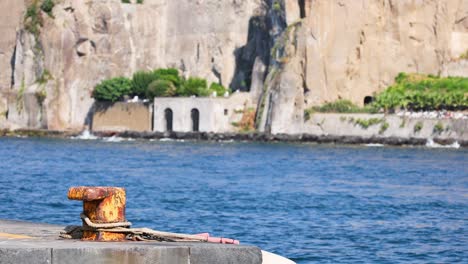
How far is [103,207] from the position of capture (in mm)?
10539

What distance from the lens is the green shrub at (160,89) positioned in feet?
309

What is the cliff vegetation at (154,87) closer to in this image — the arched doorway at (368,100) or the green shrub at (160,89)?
the green shrub at (160,89)

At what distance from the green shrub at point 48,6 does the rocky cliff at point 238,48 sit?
47 cm

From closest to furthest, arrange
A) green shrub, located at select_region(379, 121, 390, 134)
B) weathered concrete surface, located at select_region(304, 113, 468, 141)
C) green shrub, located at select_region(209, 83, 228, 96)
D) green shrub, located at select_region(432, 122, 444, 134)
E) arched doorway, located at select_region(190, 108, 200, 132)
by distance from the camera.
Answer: weathered concrete surface, located at select_region(304, 113, 468, 141), green shrub, located at select_region(432, 122, 444, 134), green shrub, located at select_region(379, 121, 390, 134), arched doorway, located at select_region(190, 108, 200, 132), green shrub, located at select_region(209, 83, 228, 96)

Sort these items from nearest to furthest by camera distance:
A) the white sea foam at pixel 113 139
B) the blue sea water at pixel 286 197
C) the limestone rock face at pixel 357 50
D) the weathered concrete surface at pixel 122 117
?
the blue sea water at pixel 286 197 < the limestone rock face at pixel 357 50 < the white sea foam at pixel 113 139 < the weathered concrete surface at pixel 122 117

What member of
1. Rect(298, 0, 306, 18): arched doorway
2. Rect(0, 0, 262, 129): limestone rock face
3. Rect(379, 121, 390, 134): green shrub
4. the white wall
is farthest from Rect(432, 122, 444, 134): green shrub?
Rect(0, 0, 262, 129): limestone rock face

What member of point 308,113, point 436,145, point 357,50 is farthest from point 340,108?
point 436,145

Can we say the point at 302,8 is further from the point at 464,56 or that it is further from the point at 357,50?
the point at 464,56

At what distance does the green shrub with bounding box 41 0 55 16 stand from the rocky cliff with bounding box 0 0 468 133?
47 centimetres

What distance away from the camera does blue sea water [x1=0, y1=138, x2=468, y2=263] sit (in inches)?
914

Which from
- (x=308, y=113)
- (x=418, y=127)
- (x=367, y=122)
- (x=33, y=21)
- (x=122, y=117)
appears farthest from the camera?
(x=33, y=21)

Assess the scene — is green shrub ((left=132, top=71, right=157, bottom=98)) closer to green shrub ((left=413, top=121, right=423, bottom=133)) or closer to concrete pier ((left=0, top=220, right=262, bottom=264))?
green shrub ((left=413, top=121, right=423, bottom=133))

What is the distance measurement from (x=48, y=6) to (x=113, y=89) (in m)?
11.1

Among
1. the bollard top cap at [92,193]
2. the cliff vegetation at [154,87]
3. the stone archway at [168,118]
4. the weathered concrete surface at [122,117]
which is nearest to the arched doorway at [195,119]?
the cliff vegetation at [154,87]
